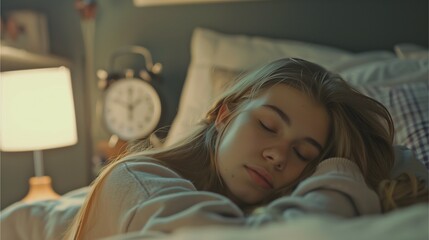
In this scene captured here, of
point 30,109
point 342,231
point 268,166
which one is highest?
point 342,231

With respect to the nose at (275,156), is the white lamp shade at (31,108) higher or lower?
lower

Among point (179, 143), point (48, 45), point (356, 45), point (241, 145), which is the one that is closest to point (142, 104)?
point (48, 45)

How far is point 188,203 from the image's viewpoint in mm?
731

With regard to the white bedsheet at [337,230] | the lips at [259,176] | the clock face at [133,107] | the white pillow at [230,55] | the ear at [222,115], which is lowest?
the clock face at [133,107]

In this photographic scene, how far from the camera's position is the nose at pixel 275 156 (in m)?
0.91

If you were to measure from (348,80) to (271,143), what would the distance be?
0.98 metres

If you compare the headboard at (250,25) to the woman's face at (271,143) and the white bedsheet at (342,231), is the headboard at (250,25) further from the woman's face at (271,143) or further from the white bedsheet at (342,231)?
the white bedsheet at (342,231)

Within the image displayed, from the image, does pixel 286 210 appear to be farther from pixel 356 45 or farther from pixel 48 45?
pixel 48 45

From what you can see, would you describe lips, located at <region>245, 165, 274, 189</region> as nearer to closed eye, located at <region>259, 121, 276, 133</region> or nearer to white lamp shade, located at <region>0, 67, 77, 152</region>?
closed eye, located at <region>259, 121, 276, 133</region>

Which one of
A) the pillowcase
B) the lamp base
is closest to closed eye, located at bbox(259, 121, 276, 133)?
the pillowcase

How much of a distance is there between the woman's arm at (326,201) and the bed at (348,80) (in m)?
0.10

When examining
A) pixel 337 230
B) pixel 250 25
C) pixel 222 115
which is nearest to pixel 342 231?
pixel 337 230

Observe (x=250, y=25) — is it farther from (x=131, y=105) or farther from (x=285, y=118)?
(x=285, y=118)

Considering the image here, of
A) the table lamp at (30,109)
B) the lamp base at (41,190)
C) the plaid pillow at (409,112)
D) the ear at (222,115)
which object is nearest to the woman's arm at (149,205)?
the ear at (222,115)
